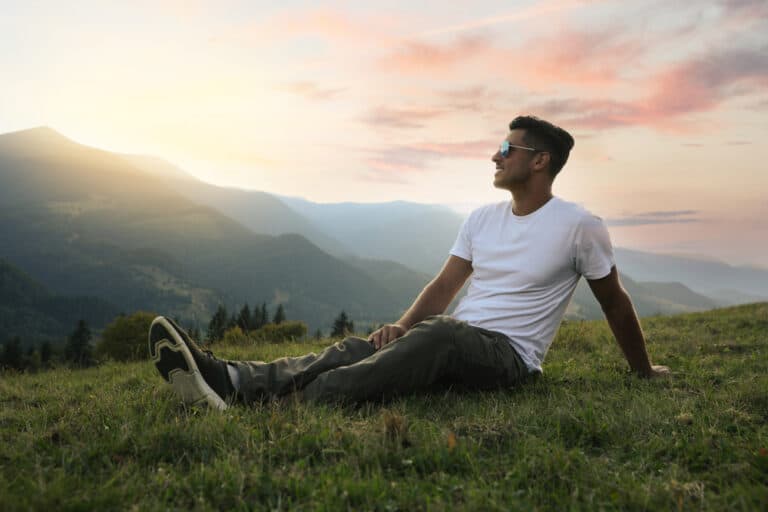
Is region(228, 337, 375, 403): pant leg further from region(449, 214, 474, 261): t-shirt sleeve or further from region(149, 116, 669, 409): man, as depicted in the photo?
region(449, 214, 474, 261): t-shirt sleeve

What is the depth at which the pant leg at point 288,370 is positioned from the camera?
427 centimetres

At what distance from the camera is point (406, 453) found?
10.1 feet

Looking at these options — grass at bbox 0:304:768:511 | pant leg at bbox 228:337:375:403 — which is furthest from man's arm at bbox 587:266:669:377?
pant leg at bbox 228:337:375:403

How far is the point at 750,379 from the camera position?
5.25m

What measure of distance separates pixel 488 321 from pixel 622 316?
1.35 m

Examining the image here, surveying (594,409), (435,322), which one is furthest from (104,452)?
(594,409)

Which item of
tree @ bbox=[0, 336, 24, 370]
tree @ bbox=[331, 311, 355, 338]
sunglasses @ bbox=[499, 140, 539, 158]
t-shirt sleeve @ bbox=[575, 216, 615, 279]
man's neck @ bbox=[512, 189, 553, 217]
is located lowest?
tree @ bbox=[0, 336, 24, 370]

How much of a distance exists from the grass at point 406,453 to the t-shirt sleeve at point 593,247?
1.19 m

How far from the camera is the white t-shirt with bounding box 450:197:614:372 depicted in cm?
471

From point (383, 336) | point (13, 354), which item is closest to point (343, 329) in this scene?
point (383, 336)

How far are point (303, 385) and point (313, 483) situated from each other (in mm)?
1630

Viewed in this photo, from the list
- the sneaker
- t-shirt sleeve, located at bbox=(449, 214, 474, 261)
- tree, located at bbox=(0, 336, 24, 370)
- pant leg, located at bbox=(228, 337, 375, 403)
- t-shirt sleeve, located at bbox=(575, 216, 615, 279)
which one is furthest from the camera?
tree, located at bbox=(0, 336, 24, 370)

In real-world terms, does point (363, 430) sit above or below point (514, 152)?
below

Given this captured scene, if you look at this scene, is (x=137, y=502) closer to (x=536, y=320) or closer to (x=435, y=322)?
(x=435, y=322)
